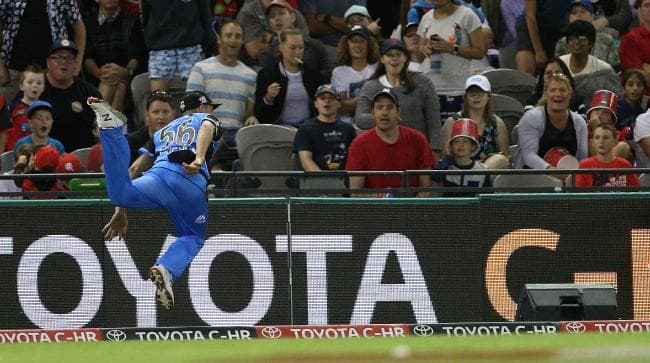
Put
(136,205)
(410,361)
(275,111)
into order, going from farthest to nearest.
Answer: (275,111), (136,205), (410,361)

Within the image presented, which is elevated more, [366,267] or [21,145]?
[21,145]

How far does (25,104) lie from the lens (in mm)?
17219

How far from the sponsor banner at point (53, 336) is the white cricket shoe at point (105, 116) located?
1836mm

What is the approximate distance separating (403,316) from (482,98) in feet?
9.63

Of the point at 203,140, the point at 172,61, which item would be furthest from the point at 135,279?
the point at 172,61

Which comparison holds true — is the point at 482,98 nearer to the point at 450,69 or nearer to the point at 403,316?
the point at 450,69

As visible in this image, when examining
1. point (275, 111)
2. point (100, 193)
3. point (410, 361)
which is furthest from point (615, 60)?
point (410, 361)

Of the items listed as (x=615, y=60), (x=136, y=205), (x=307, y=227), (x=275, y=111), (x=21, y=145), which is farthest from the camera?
(x=615, y=60)

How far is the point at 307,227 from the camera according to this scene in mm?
14648

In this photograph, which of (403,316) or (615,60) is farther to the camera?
(615,60)

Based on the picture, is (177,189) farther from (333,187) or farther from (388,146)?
(388,146)

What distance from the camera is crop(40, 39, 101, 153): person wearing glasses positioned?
17203 mm

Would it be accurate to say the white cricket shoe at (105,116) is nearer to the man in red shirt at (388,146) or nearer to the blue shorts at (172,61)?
the man in red shirt at (388,146)

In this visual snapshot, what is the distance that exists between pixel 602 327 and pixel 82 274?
5.12 metres
